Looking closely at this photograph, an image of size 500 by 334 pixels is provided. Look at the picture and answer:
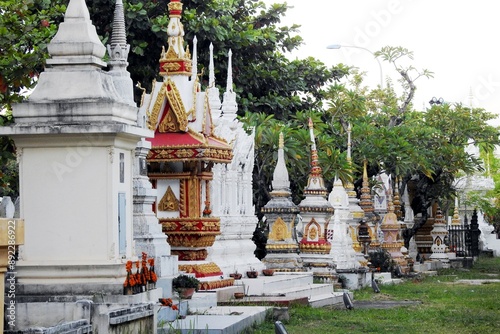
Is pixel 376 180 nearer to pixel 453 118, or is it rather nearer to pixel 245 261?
pixel 453 118

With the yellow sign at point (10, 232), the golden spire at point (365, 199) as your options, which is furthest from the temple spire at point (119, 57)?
the golden spire at point (365, 199)

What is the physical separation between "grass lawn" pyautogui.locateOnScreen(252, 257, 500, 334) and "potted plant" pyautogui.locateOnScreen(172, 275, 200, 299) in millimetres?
1168

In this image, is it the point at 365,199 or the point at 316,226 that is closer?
the point at 316,226

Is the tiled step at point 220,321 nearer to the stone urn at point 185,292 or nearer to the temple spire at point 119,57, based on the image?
the stone urn at point 185,292

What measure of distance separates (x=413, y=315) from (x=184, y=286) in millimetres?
4991

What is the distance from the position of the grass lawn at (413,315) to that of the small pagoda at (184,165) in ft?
6.40

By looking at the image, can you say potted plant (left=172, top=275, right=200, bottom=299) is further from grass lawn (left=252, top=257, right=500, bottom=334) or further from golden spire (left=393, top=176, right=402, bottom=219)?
golden spire (left=393, top=176, right=402, bottom=219)

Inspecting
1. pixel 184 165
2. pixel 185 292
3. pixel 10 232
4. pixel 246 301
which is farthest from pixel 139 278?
pixel 184 165

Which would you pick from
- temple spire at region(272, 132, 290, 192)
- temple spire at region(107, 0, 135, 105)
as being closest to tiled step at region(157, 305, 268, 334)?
temple spire at region(107, 0, 135, 105)

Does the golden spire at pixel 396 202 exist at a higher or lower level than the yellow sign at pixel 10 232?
higher

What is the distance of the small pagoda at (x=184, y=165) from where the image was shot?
20.2m

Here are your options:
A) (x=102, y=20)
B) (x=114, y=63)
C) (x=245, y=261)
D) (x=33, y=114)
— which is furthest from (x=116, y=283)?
(x=102, y=20)

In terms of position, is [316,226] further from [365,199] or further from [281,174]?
[365,199]

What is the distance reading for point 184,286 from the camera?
57.0 feet
